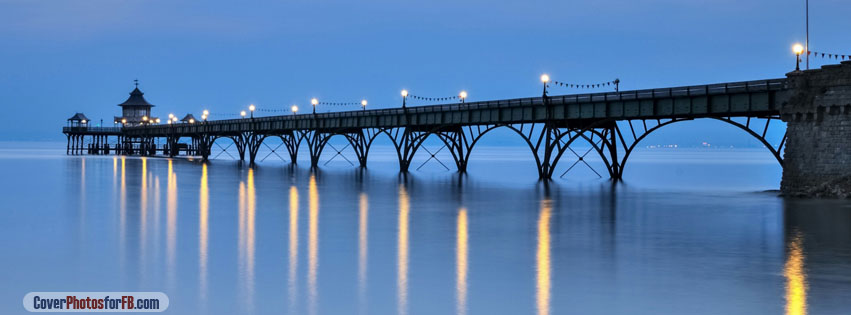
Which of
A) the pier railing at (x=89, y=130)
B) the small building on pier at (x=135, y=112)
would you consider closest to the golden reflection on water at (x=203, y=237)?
the pier railing at (x=89, y=130)

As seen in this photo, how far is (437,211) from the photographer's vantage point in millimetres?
34469

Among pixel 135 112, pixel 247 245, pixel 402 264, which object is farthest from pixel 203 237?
pixel 135 112

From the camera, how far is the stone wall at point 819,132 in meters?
37.4

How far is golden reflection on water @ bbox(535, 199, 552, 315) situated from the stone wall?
43.9 ft

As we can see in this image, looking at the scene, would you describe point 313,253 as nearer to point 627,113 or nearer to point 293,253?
point 293,253

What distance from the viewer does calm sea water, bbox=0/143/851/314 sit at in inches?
615

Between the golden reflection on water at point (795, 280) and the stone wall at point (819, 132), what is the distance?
50.4 ft

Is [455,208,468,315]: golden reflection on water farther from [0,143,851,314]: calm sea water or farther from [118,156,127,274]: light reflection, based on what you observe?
[118,156,127,274]: light reflection

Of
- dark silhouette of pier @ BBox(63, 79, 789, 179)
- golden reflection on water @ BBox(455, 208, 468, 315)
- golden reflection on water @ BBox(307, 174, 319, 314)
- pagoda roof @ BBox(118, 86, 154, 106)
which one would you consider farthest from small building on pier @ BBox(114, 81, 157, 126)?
golden reflection on water @ BBox(455, 208, 468, 315)

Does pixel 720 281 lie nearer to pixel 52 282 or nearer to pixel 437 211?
pixel 52 282

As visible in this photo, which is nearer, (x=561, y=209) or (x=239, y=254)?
(x=239, y=254)

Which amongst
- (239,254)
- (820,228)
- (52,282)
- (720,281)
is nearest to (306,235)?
(239,254)

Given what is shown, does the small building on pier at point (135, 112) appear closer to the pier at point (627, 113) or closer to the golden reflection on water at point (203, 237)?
the pier at point (627, 113)

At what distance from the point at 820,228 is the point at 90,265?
20091 millimetres
